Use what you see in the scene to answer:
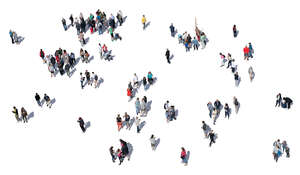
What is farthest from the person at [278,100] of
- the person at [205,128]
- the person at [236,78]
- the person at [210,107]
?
the person at [205,128]

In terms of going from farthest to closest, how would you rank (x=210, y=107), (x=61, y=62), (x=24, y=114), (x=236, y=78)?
1. (x=61, y=62)
2. (x=236, y=78)
3. (x=24, y=114)
4. (x=210, y=107)

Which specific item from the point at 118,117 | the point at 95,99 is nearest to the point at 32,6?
the point at 95,99

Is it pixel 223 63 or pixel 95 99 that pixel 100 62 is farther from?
pixel 223 63

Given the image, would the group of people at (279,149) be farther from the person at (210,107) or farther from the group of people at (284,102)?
the person at (210,107)

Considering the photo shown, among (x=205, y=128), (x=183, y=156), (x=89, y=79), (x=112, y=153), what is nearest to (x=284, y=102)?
(x=205, y=128)

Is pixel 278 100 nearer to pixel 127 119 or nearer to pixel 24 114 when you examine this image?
pixel 127 119

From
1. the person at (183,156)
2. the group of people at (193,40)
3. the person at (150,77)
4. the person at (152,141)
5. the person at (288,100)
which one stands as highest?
the group of people at (193,40)
